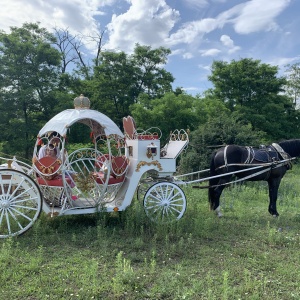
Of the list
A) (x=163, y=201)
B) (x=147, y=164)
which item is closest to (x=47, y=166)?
(x=147, y=164)

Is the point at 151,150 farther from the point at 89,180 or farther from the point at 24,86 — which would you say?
the point at 24,86

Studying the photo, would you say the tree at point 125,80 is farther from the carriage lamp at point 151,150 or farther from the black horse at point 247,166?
the carriage lamp at point 151,150

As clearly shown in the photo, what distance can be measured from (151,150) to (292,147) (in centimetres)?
361

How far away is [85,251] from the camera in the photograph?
4309 mm

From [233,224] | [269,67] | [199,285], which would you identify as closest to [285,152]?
[233,224]

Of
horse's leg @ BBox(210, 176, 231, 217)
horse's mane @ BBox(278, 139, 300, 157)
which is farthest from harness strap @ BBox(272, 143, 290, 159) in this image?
horse's leg @ BBox(210, 176, 231, 217)

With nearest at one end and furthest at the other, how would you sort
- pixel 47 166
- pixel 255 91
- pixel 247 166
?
1. pixel 47 166
2. pixel 247 166
3. pixel 255 91

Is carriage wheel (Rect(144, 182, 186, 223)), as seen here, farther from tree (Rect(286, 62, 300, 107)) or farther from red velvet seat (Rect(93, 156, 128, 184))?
tree (Rect(286, 62, 300, 107))

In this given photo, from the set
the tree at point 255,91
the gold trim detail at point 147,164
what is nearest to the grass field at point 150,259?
the gold trim detail at point 147,164

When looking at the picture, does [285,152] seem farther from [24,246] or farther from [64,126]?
[24,246]

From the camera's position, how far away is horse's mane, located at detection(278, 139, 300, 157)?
279 inches

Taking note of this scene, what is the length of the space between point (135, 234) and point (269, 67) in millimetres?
22294

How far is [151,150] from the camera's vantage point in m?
5.55

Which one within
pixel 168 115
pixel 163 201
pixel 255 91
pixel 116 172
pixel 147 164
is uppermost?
pixel 255 91
